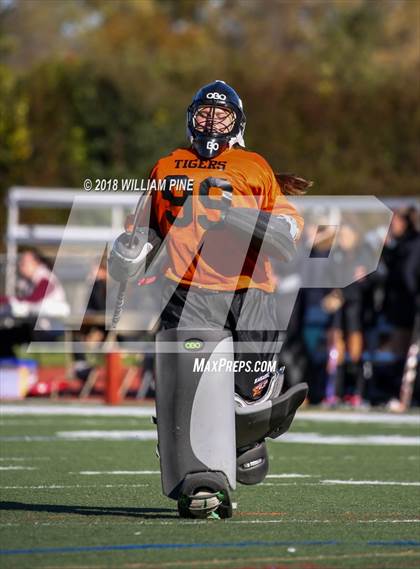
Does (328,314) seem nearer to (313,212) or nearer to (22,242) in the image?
(313,212)

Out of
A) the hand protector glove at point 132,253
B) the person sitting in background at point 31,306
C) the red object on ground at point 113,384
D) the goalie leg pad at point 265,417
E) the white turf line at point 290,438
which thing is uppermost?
the person sitting in background at point 31,306

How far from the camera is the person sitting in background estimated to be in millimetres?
16891

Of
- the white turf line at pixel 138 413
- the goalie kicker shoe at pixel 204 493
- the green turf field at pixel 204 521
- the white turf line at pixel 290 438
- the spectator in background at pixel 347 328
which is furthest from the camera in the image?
the spectator in background at pixel 347 328

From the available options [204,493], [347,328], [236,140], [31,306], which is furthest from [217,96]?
[31,306]

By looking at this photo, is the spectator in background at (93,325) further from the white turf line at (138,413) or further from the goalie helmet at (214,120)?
the goalie helmet at (214,120)

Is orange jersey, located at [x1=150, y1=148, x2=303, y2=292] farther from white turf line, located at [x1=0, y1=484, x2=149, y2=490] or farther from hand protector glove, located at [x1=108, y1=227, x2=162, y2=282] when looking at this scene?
white turf line, located at [x1=0, y1=484, x2=149, y2=490]

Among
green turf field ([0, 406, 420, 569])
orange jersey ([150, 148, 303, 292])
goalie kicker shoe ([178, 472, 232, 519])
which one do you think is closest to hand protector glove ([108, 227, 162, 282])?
orange jersey ([150, 148, 303, 292])

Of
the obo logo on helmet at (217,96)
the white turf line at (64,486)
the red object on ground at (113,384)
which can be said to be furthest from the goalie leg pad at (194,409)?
the red object on ground at (113,384)

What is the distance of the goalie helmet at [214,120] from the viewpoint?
22.1 feet

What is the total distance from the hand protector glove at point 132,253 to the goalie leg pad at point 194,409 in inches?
15.5

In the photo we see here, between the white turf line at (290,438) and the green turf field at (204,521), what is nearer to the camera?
the green turf field at (204,521)

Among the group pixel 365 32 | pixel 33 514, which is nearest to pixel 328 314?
pixel 33 514

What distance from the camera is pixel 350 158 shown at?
119ft

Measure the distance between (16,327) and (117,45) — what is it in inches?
1555
